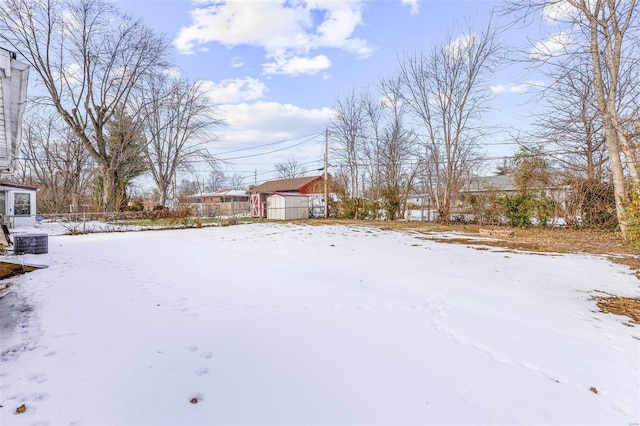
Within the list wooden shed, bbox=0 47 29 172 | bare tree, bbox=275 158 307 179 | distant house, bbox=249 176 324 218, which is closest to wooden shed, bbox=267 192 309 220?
distant house, bbox=249 176 324 218

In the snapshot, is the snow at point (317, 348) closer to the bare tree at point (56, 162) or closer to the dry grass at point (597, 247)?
the dry grass at point (597, 247)

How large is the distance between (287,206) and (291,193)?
2.98m

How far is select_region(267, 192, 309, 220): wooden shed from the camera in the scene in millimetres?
19688

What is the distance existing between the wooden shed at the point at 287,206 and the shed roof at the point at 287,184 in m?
13.1

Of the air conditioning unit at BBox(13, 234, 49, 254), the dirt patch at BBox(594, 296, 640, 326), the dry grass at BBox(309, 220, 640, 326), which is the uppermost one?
the air conditioning unit at BBox(13, 234, 49, 254)

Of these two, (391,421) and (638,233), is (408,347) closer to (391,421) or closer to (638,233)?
(391,421)

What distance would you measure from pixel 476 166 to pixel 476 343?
21.4m

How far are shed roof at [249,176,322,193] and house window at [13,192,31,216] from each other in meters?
18.6

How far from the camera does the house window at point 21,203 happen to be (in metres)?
16.1

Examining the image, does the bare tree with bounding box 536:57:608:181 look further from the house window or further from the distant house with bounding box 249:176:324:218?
the house window

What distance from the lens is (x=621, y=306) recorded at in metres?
3.68

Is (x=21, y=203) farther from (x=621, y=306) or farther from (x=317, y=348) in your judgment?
(x=621, y=306)

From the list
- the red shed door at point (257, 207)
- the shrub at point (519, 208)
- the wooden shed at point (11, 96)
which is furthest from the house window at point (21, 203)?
the shrub at point (519, 208)

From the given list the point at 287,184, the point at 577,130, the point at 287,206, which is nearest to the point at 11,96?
the point at 577,130
